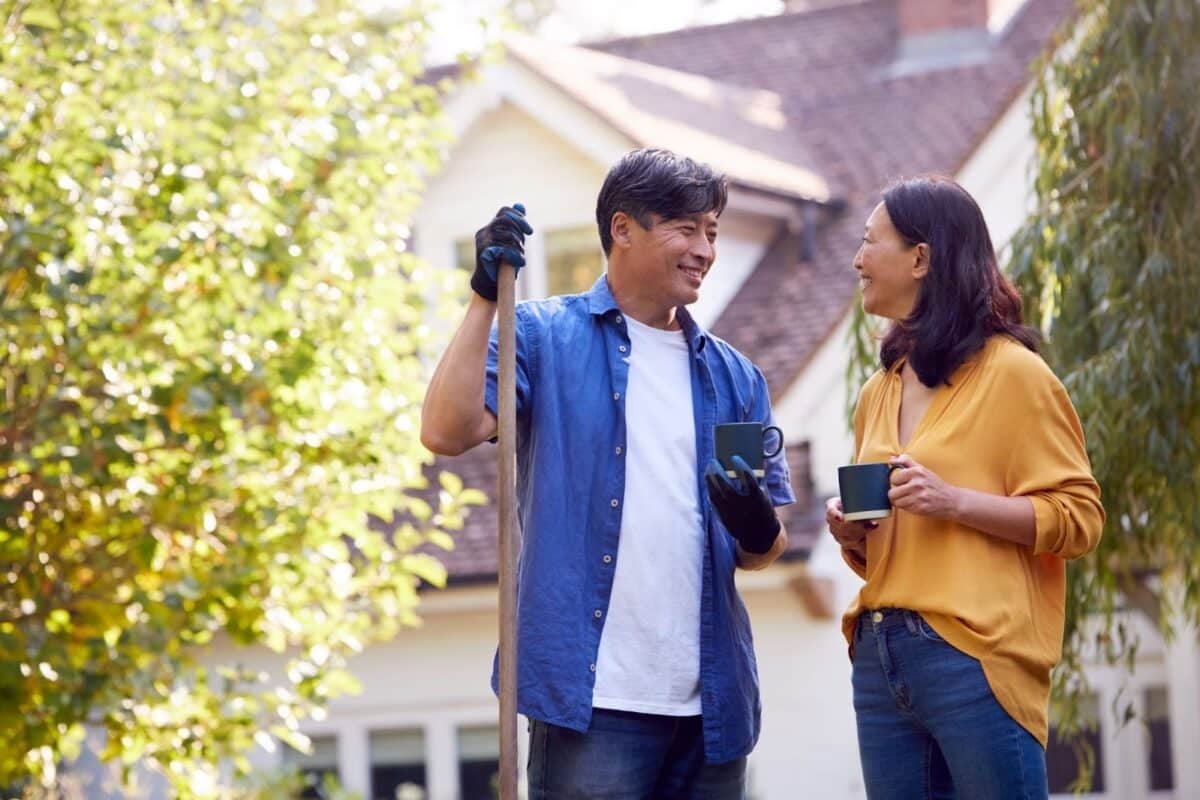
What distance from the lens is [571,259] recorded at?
13891 mm

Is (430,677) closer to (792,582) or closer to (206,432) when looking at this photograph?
(792,582)

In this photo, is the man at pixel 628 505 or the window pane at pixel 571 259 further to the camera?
the window pane at pixel 571 259

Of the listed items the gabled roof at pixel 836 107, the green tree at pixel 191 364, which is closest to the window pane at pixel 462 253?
the gabled roof at pixel 836 107

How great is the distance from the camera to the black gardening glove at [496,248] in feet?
12.2

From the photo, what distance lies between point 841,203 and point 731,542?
10944 millimetres

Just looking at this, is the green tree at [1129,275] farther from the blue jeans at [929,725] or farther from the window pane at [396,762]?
the window pane at [396,762]

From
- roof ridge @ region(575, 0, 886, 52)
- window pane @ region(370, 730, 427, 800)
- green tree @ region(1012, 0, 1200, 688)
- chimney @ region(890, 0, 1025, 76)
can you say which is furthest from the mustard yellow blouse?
roof ridge @ region(575, 0, 886, 52)

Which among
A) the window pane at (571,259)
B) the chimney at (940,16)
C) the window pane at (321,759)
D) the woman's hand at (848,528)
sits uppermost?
the chimney at (940,16)

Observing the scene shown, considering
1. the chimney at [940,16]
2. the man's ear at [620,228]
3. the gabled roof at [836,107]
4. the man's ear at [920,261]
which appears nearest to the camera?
the man's ear at [920,261]

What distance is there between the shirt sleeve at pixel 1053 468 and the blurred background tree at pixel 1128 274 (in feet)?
7.74

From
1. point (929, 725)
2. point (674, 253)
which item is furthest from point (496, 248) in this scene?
point (929, 725)

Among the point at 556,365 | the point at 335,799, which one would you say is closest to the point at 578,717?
the point at 556,365

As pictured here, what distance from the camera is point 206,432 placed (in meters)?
7.54

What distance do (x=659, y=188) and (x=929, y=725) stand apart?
115 centimetres
